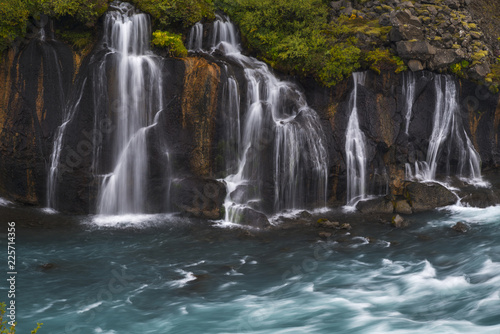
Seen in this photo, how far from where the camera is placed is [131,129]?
19.3 m

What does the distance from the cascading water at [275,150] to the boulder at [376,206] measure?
5.45 feet

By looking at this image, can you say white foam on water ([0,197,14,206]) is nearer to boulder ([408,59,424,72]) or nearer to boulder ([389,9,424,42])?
boulder ([389,9,424,42])

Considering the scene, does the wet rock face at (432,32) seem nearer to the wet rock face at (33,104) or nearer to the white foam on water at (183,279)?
the wet rock face at (33,104)

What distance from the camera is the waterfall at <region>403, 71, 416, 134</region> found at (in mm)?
21953

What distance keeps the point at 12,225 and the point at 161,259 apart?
647cm

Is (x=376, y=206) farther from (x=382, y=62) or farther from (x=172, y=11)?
(x=172, y=11)

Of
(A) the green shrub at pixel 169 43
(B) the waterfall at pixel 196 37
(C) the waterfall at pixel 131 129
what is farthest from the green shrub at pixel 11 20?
(B) the waterfall at pixel 196 37

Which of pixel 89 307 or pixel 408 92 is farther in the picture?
pixel 408 92

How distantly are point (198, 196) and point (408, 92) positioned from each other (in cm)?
1122

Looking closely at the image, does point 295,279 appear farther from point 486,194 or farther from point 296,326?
point 486,194

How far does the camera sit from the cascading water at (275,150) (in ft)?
64.6

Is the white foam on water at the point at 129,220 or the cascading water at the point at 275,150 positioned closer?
the white foam on water at the point at 129,220

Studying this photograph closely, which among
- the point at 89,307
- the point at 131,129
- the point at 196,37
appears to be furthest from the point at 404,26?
the point at 89,307

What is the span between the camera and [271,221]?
60.8ft
